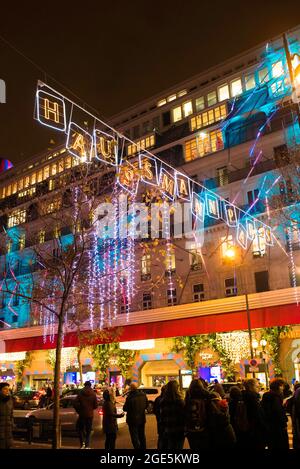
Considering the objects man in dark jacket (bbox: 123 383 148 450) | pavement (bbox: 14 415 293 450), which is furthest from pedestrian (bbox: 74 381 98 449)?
man in dark jacket (bbox: 123 383 148 450)

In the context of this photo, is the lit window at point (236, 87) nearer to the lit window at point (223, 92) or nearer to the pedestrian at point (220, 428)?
the lit window at point (223, 92)

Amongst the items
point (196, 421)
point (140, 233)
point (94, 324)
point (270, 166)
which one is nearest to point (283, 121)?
point (270, 166)

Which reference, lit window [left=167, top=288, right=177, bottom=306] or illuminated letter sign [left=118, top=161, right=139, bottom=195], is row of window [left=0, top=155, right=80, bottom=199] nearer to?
lit window [left=167, top=288, right=177, bottom=306]

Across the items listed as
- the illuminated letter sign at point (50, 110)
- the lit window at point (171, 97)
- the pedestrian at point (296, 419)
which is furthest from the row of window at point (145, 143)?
the pedestrian at point (296, 419)

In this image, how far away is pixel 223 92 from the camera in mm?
35219

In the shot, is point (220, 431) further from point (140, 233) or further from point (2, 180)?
point (2, 180)

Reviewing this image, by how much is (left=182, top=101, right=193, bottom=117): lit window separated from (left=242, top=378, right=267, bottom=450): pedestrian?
32036 millimetres

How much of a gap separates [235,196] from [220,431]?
25.5 meters

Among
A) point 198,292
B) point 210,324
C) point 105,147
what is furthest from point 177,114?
point 105,147

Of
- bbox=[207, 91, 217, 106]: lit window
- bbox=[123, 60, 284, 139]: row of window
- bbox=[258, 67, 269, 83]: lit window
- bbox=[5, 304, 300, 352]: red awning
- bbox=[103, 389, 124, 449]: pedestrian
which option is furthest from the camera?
bbox=[207, 91, 217, 106]: lit window

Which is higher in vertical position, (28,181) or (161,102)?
(161,102)

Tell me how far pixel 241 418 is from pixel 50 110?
8.56 m

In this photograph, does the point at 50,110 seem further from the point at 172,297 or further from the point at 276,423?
the point at 172,297

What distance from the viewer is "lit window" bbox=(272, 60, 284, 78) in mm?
31188
